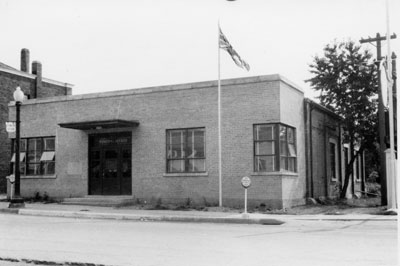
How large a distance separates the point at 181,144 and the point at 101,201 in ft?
14.1

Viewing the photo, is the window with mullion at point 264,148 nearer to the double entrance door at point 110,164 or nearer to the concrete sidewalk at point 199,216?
the concrete sidewalk at point 199,216

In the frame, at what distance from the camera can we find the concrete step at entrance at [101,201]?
2194cm

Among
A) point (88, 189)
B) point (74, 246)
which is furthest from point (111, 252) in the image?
point (88, 189)

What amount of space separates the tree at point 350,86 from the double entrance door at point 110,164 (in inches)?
377

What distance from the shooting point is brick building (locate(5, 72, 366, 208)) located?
2038 cm

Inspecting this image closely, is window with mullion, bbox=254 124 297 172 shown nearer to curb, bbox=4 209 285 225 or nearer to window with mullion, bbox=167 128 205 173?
window with mullion, bbox=167 128 205 173

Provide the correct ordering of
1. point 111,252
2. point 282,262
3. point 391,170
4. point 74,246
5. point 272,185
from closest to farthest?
point 282,262, point 111,252, point 74,246, point 391,170, point 272,185

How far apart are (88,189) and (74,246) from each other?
13.9 metres

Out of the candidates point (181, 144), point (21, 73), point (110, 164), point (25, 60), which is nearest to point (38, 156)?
point (110, 164)

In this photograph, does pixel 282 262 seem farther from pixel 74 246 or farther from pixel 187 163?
pixel 187 163

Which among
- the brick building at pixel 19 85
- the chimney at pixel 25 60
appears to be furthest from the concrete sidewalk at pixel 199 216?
the chimney at pixel 25 60

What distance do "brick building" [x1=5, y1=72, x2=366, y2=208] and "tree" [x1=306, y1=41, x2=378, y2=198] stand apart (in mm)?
1114

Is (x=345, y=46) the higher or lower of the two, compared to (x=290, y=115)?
higher

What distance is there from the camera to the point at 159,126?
2219cm
